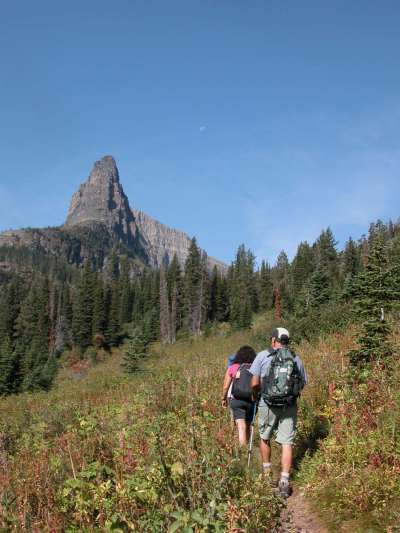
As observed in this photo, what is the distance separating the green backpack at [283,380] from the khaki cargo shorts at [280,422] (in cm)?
15

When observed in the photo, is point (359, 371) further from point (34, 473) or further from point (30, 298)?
point (30, 298)

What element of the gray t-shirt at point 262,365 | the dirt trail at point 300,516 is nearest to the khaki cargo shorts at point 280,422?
the gray t-shirt at point 262,365

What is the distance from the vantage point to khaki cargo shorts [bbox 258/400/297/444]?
212 inches

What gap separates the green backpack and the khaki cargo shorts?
15 centimetres

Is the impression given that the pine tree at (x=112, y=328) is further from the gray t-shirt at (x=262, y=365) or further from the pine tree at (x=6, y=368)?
the gray t-shirt at (x=262, y=365)

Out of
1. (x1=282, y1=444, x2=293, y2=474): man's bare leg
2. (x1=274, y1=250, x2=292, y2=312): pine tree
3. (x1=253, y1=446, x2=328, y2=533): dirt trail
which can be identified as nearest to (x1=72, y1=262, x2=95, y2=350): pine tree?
(x1=274, y1=250, x2=292, y2=312): pine tree

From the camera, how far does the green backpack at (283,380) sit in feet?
17.0

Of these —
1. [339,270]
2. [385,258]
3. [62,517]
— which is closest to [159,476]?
[62,517]

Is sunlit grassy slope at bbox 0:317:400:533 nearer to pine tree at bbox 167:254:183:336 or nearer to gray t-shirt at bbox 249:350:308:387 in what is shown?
gray t-shirt at bbox 249:350:308:387

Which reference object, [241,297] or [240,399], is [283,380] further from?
[241,297]

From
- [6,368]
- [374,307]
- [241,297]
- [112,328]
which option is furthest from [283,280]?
[374,307]

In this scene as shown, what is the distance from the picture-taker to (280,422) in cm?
546

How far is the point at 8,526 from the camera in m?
3.46

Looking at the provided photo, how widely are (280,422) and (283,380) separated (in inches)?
25.3
